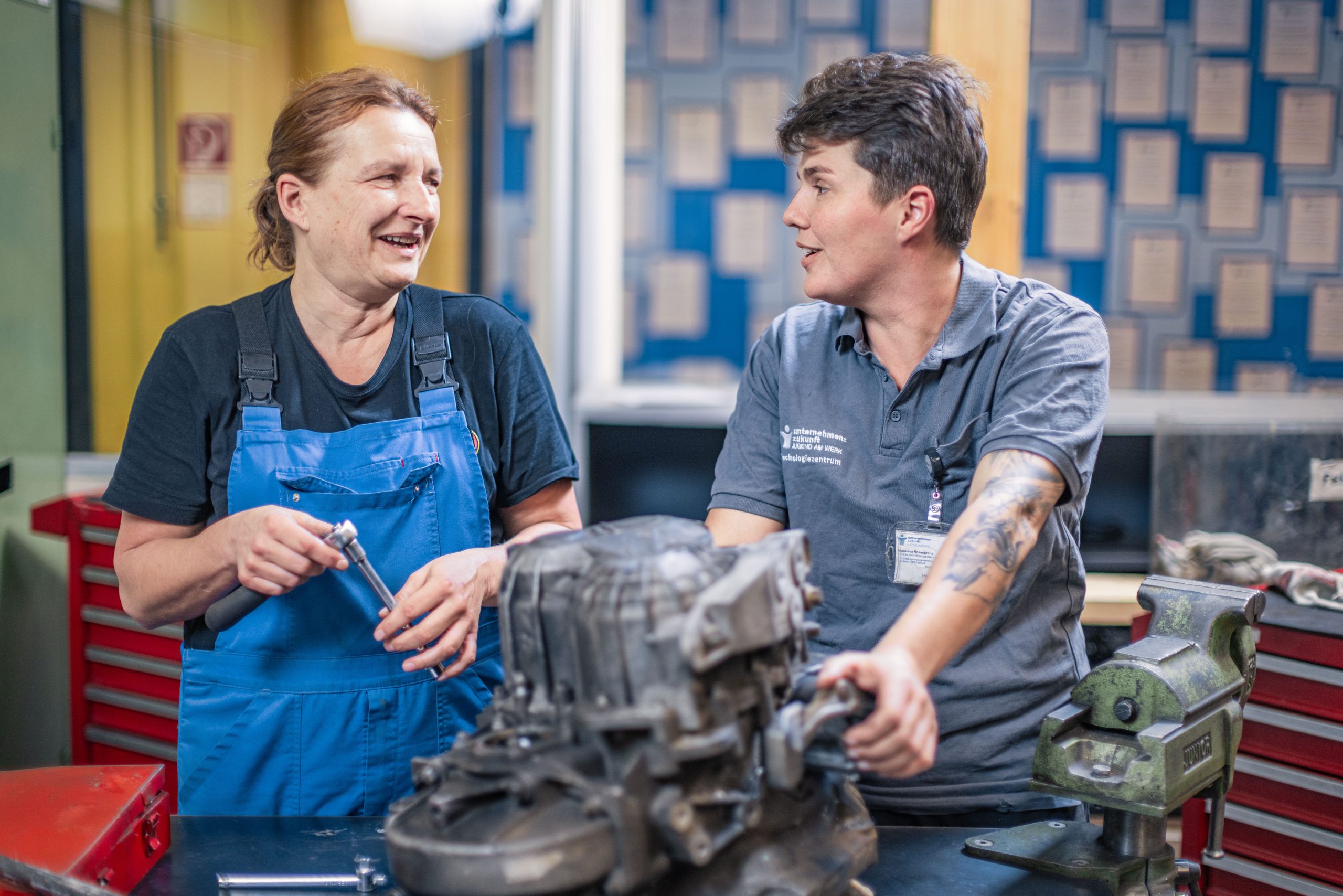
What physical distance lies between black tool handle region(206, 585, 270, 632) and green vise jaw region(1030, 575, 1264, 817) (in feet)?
3.67

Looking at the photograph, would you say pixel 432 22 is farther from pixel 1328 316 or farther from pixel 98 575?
pixel 1328 316

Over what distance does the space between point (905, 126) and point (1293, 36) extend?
265cm

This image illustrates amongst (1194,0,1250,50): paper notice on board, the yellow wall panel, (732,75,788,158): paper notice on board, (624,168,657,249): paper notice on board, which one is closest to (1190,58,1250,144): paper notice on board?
(1194,0,1250,50): paper notice on board

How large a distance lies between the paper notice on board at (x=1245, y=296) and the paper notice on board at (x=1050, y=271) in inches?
18.9

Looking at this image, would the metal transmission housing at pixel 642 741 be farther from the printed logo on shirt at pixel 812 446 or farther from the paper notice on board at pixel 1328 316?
the paper notice on board at pixel 1328 316

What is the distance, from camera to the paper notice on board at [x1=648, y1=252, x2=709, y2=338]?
3.66 m

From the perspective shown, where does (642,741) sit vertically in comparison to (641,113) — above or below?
below

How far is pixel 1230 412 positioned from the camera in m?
3.29

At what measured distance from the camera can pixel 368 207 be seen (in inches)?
67.3

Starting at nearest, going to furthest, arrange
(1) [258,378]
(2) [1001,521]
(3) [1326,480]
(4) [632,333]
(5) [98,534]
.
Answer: (2) [1001,521] → (1) [258,378] → (3) [1326,480] → (5) [98,534] → (4) [632,333]

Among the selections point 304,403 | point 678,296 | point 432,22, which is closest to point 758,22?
point 678,296

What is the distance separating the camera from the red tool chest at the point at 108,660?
2832 millimetres

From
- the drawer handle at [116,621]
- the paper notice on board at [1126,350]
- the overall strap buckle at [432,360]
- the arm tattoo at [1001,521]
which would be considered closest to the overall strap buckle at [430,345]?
the overall strap buckle at [432,360]

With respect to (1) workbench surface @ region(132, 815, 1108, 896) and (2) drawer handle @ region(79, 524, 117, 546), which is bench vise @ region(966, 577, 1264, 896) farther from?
(2) drawer handle @ region(79, 524, 117, 546)
